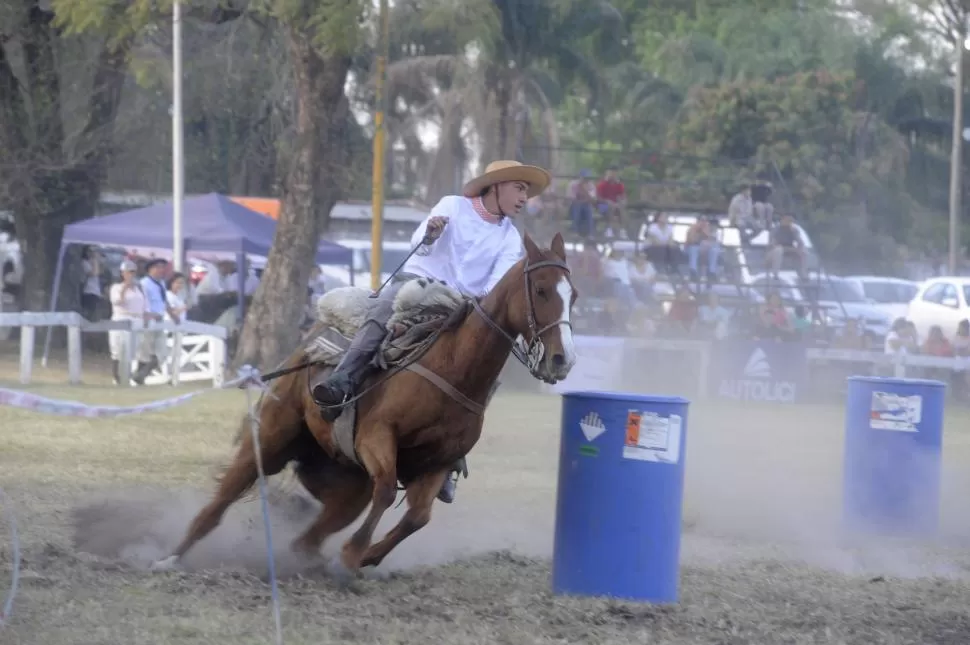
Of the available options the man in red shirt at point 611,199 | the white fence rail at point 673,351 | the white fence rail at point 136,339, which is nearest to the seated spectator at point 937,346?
the white fence rail at point 673,351

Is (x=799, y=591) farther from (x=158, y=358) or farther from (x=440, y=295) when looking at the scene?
(x=158, y=358)

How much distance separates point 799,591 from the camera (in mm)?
8336

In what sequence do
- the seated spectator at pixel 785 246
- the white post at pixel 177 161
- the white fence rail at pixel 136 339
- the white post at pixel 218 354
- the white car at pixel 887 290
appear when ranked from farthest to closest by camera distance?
1. the white car at pixel 887 290
2. the seated spectator at pixel 785 246
3. the white post at pixel 177 161
4. the white post at pixel 218 354
5. the white fence rail at pixel 136 339

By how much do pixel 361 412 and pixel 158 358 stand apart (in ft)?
48.4

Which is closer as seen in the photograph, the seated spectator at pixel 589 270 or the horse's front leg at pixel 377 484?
the horse's front leg at pixel 377 484

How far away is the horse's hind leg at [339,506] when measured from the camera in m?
8.80

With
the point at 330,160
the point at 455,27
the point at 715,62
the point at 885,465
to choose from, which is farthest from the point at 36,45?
the point at 715,62

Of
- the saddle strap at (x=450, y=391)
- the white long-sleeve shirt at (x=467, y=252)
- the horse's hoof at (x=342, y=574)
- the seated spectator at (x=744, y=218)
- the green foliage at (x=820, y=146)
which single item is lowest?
the horse's hoof at (x=342, y=574)

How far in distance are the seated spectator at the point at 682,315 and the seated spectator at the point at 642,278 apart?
761 mm

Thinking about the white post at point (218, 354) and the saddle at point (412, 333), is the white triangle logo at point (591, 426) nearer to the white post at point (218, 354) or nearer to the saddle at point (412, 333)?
the saddle at point (412, 333)

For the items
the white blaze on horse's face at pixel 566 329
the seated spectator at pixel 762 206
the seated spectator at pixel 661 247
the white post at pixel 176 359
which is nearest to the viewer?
the white blaze on horse's face at pixel 566 329

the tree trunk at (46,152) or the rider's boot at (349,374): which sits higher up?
the tree trunk at (46,152)

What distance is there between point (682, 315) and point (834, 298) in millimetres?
8202

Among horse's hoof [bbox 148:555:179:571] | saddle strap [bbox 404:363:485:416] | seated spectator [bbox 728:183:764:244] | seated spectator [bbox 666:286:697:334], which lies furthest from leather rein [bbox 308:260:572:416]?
seated spectator [bbox 728:183:764:244]
